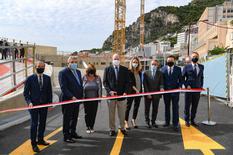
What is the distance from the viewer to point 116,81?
649cm

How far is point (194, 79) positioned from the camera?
7.23 m

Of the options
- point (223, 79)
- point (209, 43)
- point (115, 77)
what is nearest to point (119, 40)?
point (209, 43)

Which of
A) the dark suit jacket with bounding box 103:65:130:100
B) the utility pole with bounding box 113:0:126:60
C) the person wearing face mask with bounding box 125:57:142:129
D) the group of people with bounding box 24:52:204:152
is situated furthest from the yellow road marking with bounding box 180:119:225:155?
the utility pole with bounding box 113:0:126:60

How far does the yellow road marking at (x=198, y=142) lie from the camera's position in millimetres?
5348

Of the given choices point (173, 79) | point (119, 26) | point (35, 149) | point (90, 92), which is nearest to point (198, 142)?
point (173, 79)

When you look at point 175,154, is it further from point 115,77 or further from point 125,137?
point 115,77

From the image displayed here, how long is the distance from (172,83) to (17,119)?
4791 mm

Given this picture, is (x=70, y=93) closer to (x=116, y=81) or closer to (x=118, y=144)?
(x=116, y=81)

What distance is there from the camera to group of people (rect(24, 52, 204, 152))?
560 cm

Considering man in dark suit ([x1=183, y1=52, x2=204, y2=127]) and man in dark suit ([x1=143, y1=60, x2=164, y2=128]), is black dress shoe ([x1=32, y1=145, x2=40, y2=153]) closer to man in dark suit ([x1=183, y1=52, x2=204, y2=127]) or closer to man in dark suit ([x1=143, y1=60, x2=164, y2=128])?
man in dark suit ([x1=143, y1=60, x2=164, y2=128])

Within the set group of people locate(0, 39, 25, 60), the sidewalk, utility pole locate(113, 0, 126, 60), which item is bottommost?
the sidewalk

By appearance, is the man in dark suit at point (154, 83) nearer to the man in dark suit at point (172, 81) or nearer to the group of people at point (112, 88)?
the group of people at point (112, 88)

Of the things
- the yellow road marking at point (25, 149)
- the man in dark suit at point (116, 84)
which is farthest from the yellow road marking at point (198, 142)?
the yellow road marking at point (25, 149)

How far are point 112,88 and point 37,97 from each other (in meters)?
1.87
